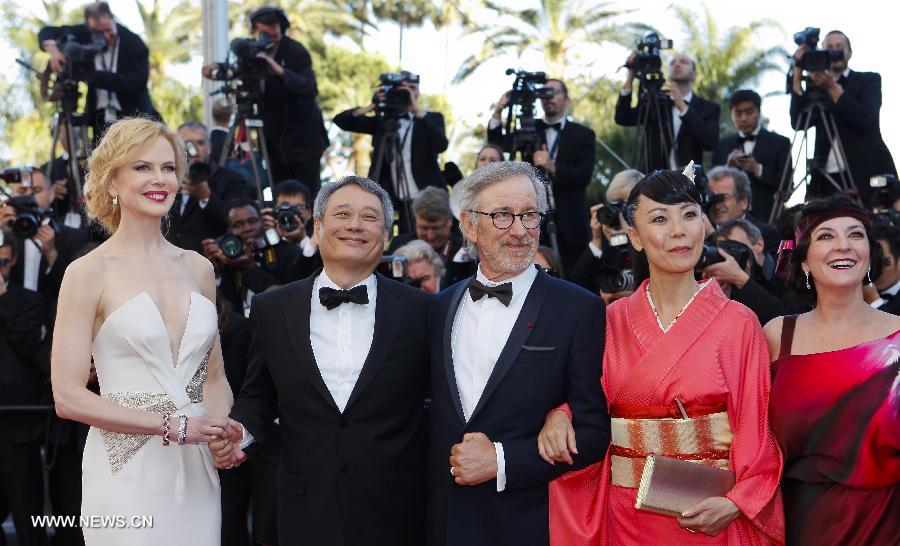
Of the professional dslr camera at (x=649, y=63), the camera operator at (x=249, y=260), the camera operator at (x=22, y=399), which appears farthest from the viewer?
the professional dslr camera at (x=649, y=63)

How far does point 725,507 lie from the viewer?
3441 millimetres

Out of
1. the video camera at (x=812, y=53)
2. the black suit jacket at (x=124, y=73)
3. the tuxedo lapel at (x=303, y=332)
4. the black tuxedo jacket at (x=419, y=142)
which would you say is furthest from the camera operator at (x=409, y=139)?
the tuxedo lapel at (x=303, y=332)

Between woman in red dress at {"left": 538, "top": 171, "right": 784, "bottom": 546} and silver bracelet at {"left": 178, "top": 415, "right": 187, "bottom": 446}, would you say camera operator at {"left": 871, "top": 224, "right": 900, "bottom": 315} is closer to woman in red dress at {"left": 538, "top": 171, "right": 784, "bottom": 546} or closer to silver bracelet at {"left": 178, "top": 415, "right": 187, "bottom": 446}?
woman in red dress at {"left": 538, "top": 171, "right": 784, "bottom": 546}

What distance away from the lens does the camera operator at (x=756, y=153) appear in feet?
25.9

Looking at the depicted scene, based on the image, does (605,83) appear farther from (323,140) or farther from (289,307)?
(289,307)

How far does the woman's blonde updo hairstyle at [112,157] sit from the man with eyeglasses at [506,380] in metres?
1.11

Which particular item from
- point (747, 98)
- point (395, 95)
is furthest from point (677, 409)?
point (747, 98)

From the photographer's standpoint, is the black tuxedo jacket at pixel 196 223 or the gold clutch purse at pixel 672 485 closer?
the gold clutch purse at pixel 672 485

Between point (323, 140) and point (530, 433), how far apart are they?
5.33 metres

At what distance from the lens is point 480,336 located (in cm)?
373

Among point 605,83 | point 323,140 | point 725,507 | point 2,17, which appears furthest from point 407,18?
point 725,507

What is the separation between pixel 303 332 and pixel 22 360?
295 cm

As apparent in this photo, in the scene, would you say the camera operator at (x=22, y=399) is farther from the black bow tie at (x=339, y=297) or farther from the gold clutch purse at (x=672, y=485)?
the gold clutch purse at (x=672, y=485)

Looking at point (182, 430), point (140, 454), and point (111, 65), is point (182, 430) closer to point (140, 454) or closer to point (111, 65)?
point (140, 454)
